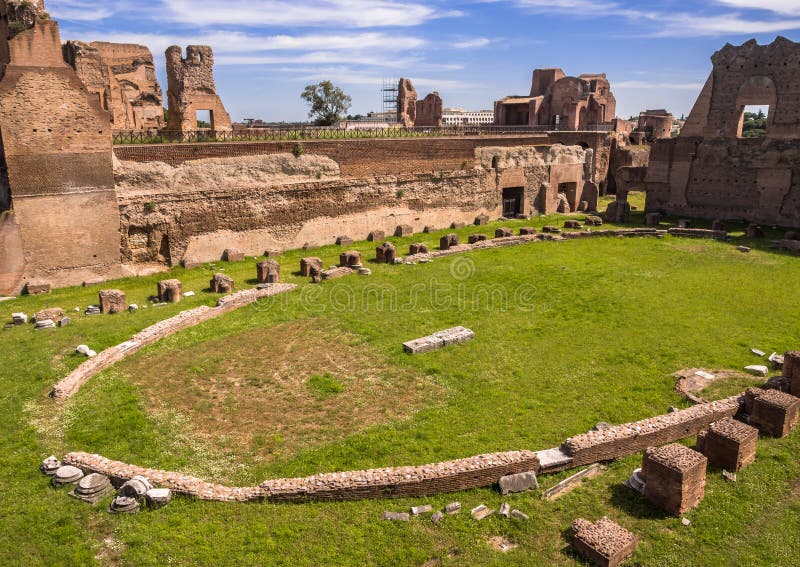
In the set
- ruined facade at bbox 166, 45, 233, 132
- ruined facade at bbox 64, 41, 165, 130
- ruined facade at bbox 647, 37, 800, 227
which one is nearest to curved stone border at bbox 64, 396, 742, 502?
ruined facade at bbox 166, 45, 233, 132

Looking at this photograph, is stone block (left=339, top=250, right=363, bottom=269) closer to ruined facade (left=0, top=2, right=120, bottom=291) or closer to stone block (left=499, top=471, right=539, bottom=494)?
ruined facade (left=0, top=2, right=120, bottom=291)

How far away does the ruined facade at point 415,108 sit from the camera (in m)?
37.5

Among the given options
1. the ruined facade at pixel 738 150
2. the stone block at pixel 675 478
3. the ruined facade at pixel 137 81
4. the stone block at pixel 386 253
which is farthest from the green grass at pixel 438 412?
the ruined facade at pixel 137 81

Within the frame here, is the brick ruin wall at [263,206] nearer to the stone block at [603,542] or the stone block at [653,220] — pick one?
the stone block at [653,220]

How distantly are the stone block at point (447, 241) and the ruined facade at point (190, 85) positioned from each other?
11.5 meters

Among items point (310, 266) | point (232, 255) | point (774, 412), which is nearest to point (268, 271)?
point (310, 266)

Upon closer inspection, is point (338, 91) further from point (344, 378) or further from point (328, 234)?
point (344, 378)

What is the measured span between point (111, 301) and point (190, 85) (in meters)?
12.6

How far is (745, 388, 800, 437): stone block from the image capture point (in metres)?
Result: 8.20

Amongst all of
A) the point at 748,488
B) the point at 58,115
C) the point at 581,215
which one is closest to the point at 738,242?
the point at 581,215

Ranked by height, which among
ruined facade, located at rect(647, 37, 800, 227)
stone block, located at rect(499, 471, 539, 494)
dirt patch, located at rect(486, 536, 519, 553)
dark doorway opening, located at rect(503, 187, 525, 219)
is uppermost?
ruined facade, located at rect(647, 37, 800, 227)

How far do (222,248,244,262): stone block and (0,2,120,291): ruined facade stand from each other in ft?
11.0

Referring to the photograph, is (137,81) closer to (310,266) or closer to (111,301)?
(310,266)

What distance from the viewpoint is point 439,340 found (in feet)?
38.0
